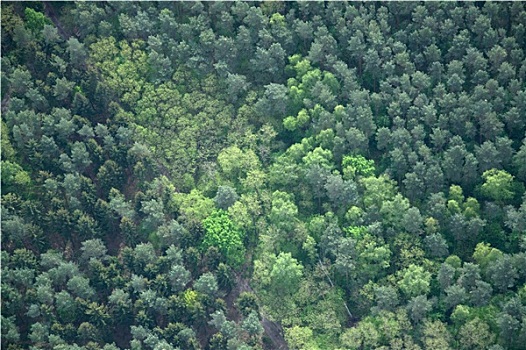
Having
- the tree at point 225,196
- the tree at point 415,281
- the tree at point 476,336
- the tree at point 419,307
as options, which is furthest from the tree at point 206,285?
the tree at point 476,336

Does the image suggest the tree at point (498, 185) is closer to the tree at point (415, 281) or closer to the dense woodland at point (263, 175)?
the dense woodland at point (263, 175)

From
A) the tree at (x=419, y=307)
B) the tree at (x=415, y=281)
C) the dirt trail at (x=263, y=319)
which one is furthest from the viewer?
the dirt trail at (x=263, y=319)

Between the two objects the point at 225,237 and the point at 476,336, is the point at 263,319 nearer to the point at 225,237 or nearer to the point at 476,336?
the point at 225,237

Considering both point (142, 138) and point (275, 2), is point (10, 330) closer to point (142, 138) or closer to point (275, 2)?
point (142, 138)

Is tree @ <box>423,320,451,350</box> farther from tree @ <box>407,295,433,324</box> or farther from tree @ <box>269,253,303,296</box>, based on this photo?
tree @ <box>269,253,303,296</box>

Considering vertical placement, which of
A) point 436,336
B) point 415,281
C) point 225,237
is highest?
point 225,237

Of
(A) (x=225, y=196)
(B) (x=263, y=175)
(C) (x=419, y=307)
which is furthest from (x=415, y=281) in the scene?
(A) (x=225, y=196)

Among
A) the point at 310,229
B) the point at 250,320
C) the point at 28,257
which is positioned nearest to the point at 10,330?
the point at 28,257

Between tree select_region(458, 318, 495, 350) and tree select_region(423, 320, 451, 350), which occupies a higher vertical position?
tree select_region(423, 320, 451, 350)

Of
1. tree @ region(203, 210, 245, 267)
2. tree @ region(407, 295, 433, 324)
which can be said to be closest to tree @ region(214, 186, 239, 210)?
tree @ region(203, 210, 245, 267)
